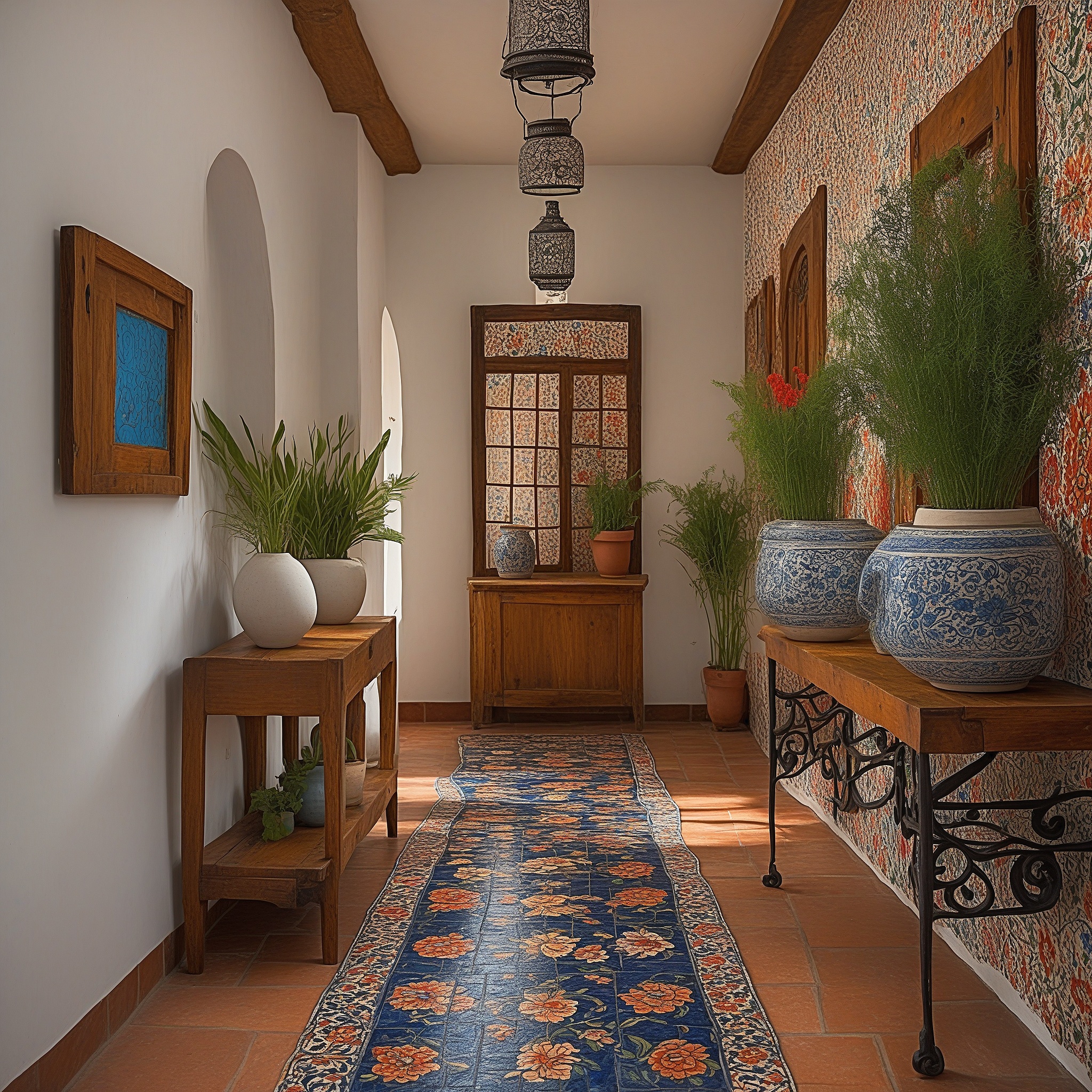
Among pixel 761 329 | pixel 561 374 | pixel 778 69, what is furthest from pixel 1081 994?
pixel 561 374

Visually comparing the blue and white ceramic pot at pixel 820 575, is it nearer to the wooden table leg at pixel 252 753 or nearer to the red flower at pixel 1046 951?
the red flower at pixel 1046 951

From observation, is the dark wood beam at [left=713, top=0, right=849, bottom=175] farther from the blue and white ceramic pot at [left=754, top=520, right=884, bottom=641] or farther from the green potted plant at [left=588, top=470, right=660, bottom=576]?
the blue and white ceramic pot at [left=754, top=520, right=884, bottom=641]

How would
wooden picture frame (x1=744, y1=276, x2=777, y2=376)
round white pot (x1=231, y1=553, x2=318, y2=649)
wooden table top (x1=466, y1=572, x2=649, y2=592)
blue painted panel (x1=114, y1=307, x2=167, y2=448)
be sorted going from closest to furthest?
blue painted panel (x1=114, y1=307, x2=167, y2=448) → round white pot (x1=231, y1=553, x2=318, y2=649) → wooden picture frame (x1=744, y1=276, x2=777, y2=376) → wooden table top (x1=466, y1=572, x2=649, y2=592)

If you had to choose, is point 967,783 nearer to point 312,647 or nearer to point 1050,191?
point 1050,191

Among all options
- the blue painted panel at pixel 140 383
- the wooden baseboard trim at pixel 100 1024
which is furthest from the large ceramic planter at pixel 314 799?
the blue painted panel at pixel 140 383

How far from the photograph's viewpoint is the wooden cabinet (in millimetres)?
6555

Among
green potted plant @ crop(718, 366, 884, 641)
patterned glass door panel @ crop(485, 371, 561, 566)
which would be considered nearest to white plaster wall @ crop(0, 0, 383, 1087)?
green potted plant @ crop(718, 366, 884, 641)

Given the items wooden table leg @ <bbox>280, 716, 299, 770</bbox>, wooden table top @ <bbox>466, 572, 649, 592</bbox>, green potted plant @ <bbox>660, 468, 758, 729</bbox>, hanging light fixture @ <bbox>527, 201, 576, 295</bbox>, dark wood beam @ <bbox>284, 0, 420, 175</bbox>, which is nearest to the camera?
wooden table leg @ <bbox>280, 716, 299, 770</bbox>

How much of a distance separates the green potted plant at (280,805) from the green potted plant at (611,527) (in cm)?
340

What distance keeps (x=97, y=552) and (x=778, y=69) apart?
Answer: 3.91m

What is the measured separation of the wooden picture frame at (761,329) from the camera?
19.5 ft

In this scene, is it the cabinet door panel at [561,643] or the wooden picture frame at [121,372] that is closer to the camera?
the wooden picture frame at [121,372]

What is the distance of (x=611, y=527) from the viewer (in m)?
6.80

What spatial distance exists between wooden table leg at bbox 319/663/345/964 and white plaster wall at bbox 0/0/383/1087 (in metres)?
0.43
